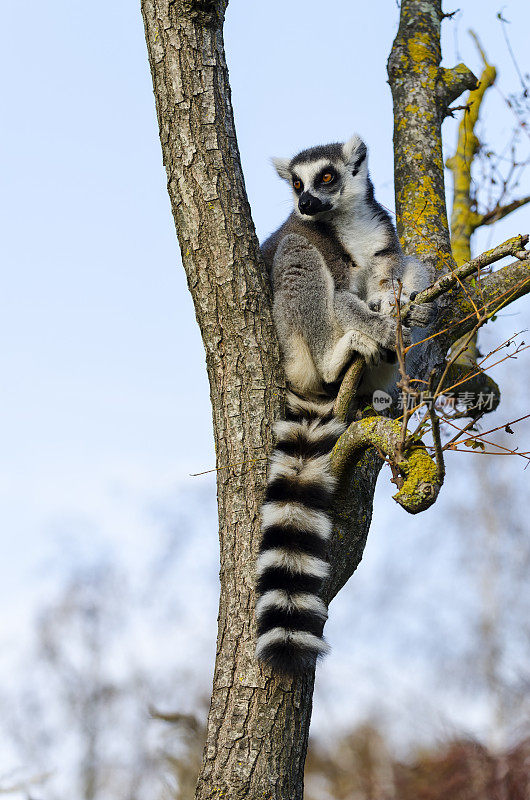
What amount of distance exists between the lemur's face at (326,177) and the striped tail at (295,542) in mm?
1476

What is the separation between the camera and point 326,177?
473cm

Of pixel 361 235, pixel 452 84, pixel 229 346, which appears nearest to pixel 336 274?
pixel 361 235

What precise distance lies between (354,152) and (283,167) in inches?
19.4

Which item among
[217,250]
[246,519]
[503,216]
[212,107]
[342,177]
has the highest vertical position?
[503,216]

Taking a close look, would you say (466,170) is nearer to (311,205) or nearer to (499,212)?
(499,212)

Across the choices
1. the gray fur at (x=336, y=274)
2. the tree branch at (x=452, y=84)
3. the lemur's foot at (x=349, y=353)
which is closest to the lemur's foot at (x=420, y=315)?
the gray fur at (x=336, y=274)

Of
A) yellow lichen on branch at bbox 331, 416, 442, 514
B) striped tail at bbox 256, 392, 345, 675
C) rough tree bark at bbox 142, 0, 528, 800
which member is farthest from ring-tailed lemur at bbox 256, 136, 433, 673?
yellow lichen on branch at bbox 331, 416, 442, 514

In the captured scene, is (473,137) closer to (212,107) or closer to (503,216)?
(503,216)

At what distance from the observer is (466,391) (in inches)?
206

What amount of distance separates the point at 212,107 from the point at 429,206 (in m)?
1.81

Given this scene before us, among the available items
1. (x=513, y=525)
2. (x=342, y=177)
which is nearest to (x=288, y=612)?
(x=342, y=177)

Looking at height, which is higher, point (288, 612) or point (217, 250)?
point (217, 250)

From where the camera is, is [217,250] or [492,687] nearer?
[217,250]

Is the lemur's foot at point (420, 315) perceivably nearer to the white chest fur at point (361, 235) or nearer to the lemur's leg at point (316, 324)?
the lemur's leg at point (316, 324)
